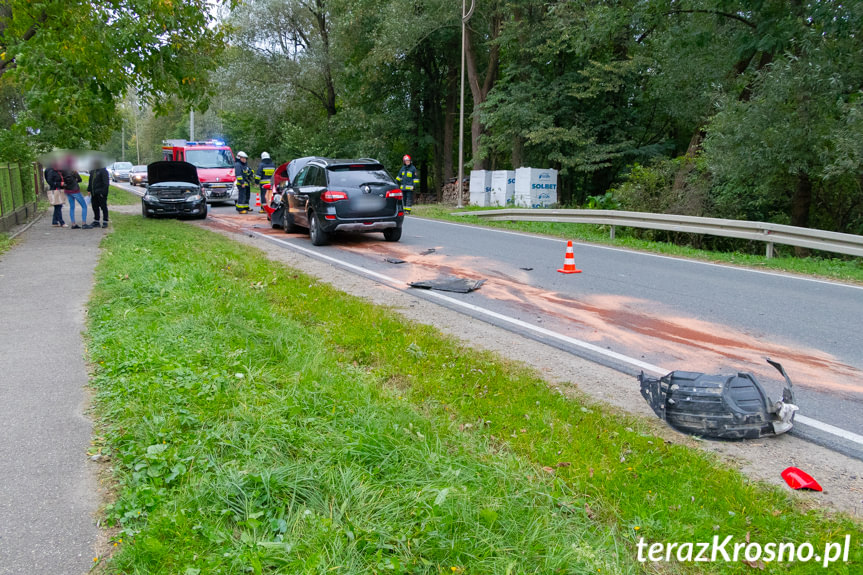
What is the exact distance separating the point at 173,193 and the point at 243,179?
2680mm

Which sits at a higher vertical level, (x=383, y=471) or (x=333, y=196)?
(x=333, y=196)

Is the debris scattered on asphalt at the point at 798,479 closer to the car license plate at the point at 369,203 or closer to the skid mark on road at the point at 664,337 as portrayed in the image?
the skid mark on road at the point at 664,337

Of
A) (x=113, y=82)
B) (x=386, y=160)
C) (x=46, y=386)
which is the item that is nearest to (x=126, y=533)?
(x=46, y=386)

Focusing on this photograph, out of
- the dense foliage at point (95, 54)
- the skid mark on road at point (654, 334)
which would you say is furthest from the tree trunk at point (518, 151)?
the skid mark on road at point (654, 334)

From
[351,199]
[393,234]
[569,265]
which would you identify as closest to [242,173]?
[393,234]

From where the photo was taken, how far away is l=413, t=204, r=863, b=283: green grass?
11.2 meters

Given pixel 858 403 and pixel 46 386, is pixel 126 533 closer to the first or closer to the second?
pixel 46 386

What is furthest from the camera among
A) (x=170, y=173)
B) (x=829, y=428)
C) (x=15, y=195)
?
(x=170, y=173)

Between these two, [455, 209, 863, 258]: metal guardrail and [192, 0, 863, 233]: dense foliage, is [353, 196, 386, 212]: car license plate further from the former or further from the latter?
[192, 0, 863, 233]: dense foliage

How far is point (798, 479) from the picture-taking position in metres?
3.74

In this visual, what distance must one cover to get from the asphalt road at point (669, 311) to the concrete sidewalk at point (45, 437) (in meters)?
4.17

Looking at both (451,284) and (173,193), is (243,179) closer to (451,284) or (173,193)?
(173,193)

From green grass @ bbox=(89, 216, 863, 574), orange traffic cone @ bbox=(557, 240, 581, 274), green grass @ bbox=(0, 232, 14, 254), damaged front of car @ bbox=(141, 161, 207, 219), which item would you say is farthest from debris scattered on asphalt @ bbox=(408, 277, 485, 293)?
damaged front of car @ bbox=(141, 161, 207, 219)

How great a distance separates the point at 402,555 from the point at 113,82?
1537 cm
